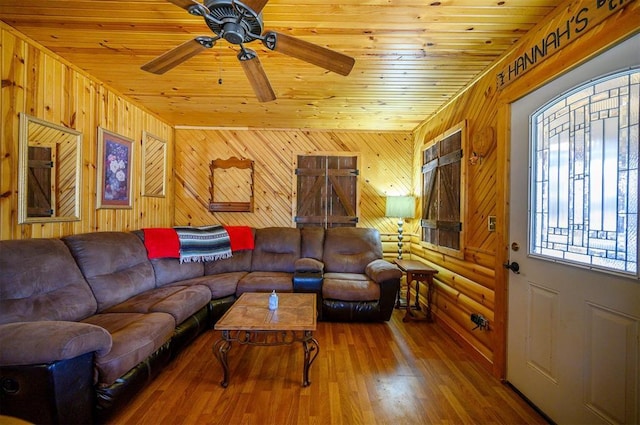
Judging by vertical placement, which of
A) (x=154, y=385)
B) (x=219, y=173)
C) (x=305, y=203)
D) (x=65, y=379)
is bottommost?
(x=154, y=385)

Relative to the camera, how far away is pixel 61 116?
8.28ft

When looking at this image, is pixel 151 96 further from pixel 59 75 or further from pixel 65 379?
pixel 65 379

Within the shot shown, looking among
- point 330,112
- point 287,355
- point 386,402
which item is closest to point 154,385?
point 287,355

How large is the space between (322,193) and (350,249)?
3.51 feet

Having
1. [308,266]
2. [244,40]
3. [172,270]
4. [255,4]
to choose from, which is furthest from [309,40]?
[172,270]

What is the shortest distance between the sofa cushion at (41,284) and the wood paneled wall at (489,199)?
3323 millimetres

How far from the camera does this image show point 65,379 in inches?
57.2

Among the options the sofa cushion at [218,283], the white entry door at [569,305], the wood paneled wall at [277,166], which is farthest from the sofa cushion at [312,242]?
Result: the white entry door at [569,305]

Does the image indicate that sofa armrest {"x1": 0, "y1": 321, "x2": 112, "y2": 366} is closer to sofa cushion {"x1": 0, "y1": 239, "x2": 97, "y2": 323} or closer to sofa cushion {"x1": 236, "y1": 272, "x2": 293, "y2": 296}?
sofa cushion {"x1": 0, "y1": 239, "x2": 97, "y2": 323}

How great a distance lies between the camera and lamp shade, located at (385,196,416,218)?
4012 millimetres

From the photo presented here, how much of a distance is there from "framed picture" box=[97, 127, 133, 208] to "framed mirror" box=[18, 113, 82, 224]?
10.4 inches

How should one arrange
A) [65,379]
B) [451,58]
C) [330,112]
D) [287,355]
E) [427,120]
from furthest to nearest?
1. [427,120]
2. [330,112]
3. [287,355]
4. [451,58]
5. [65,379]

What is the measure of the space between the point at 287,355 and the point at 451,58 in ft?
9.98

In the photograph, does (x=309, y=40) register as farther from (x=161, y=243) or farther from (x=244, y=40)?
(x=161, y=243)
